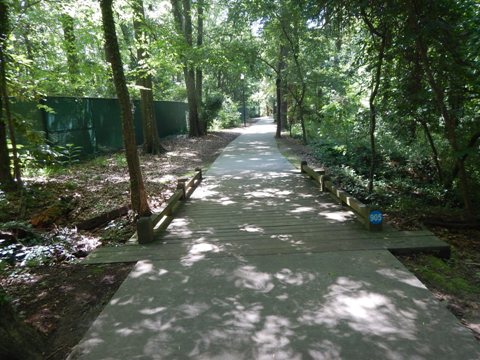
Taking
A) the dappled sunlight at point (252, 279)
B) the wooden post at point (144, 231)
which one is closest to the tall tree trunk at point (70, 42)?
the wooden post at point (144, 231)

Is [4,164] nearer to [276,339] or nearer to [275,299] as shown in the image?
[275,299]

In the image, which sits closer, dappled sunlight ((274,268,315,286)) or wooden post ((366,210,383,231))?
dappled sunlight ((274,268,315,286))

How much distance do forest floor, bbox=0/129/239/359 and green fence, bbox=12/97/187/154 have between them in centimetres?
253

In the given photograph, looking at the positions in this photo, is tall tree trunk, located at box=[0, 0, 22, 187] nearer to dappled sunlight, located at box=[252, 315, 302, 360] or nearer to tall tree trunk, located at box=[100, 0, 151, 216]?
tall tree trunk, located at box=[100, 0, 151, 216]

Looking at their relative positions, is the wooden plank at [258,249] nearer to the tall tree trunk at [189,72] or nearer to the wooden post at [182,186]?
the wooden post at [182,186]

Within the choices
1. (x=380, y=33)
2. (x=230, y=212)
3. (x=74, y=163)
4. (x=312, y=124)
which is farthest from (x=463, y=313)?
(x=312, y=124)

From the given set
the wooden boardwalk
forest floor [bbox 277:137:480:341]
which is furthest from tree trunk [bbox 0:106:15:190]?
forest floor [bbox 277:137:480:341]

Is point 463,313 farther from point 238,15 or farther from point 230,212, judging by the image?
point 238,15

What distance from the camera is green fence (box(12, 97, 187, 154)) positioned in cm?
1148

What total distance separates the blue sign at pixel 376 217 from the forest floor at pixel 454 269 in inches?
18.4

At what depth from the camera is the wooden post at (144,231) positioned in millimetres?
5020

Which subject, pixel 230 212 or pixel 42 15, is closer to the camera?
pixel 230 212

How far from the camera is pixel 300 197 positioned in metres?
7.57

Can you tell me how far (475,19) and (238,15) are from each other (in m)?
12.4
